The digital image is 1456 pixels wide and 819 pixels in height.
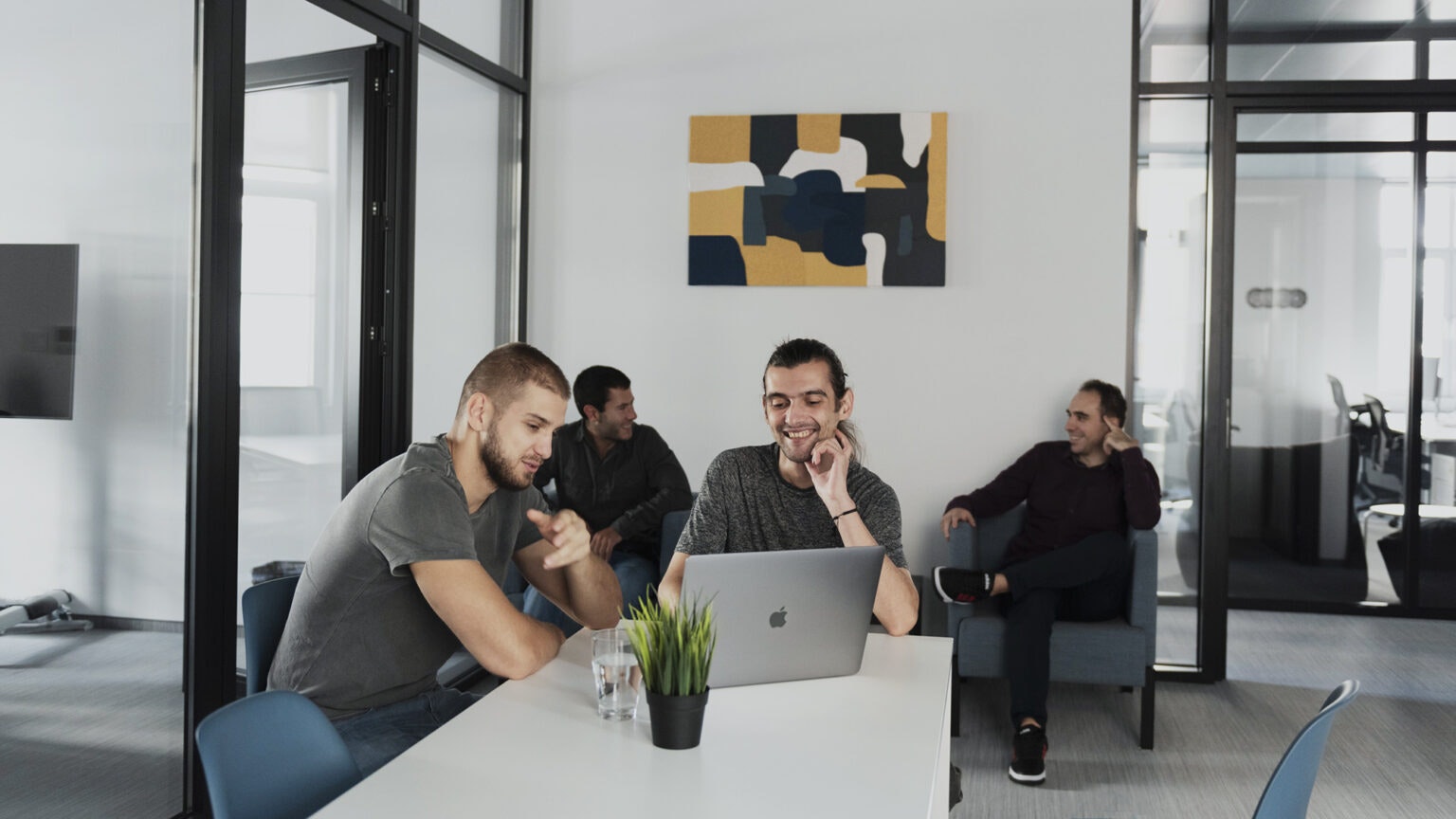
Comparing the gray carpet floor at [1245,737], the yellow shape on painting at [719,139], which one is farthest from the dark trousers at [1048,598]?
the yellow shape on painting at [719,139]

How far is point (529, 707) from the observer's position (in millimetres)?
1888

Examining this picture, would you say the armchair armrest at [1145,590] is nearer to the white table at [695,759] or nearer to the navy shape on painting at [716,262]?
the navy shape on painting at [716,262]

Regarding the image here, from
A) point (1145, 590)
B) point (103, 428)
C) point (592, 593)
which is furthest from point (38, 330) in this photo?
point (1145, 590)

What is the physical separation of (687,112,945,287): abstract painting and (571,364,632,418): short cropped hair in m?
0.71

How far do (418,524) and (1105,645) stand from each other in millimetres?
2745

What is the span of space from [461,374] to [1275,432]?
13.0ft

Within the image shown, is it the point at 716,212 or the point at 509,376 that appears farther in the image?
the point at 716,212

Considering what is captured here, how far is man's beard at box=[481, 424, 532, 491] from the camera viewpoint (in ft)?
7.54

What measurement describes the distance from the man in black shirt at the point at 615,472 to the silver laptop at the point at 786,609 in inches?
94.3

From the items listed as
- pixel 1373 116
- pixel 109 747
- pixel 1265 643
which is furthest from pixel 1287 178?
pixel 109 747

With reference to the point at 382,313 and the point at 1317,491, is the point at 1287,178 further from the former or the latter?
the point at 382,313

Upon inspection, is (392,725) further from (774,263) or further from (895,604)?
(774,263)

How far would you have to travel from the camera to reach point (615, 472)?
455 cm

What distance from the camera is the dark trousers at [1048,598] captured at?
12.8 ft
